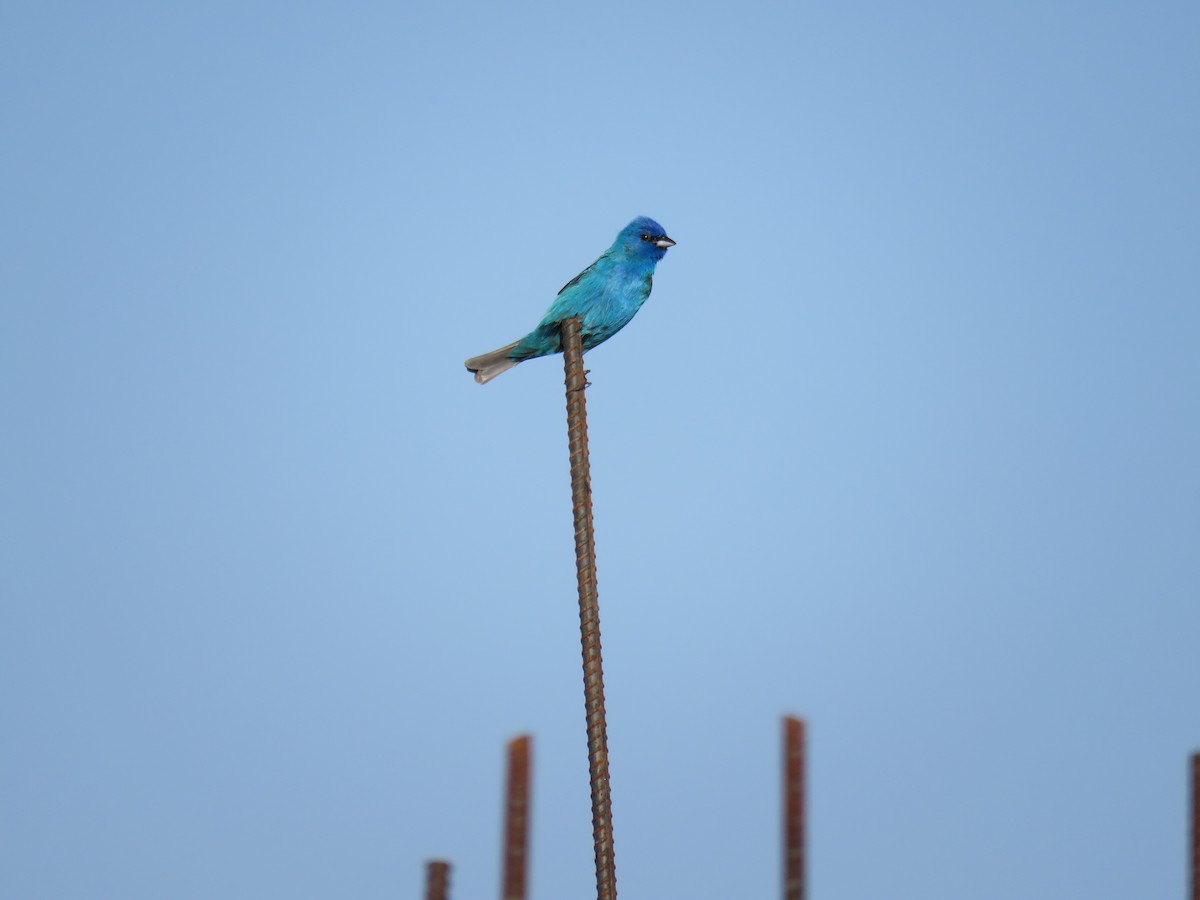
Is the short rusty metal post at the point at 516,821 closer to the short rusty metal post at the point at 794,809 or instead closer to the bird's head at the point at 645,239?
the short rusty metal post at the point at 794,809

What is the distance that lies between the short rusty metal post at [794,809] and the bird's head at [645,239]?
6440 millimetres

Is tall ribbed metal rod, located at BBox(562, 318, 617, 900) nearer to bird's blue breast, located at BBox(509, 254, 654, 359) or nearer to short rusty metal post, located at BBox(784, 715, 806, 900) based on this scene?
short rusty metal post, located at BBox(784, 715, 806, 900)

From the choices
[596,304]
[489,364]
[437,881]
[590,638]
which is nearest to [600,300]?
[596,304]

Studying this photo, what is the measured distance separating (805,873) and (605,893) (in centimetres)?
77

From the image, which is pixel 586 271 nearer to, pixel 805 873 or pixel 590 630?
pixel 590 630

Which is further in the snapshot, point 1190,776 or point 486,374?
point 486,374

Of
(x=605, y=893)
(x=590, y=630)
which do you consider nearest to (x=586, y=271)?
(x=590, y=630)

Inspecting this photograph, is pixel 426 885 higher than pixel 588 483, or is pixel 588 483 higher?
pixel 588 483

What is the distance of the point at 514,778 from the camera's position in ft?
12.5

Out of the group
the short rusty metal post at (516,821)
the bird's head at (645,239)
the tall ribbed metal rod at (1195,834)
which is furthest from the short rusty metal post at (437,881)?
the bird's head at (645,239)

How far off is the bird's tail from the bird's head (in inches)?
54.2

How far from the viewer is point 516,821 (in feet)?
12.5

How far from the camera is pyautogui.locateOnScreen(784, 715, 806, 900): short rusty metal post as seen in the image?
3.70 metres

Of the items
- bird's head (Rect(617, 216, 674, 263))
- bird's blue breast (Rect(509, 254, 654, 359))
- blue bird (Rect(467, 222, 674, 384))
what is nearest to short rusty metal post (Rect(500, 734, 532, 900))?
blue bird (Rect(467, 222, 674, 384))
